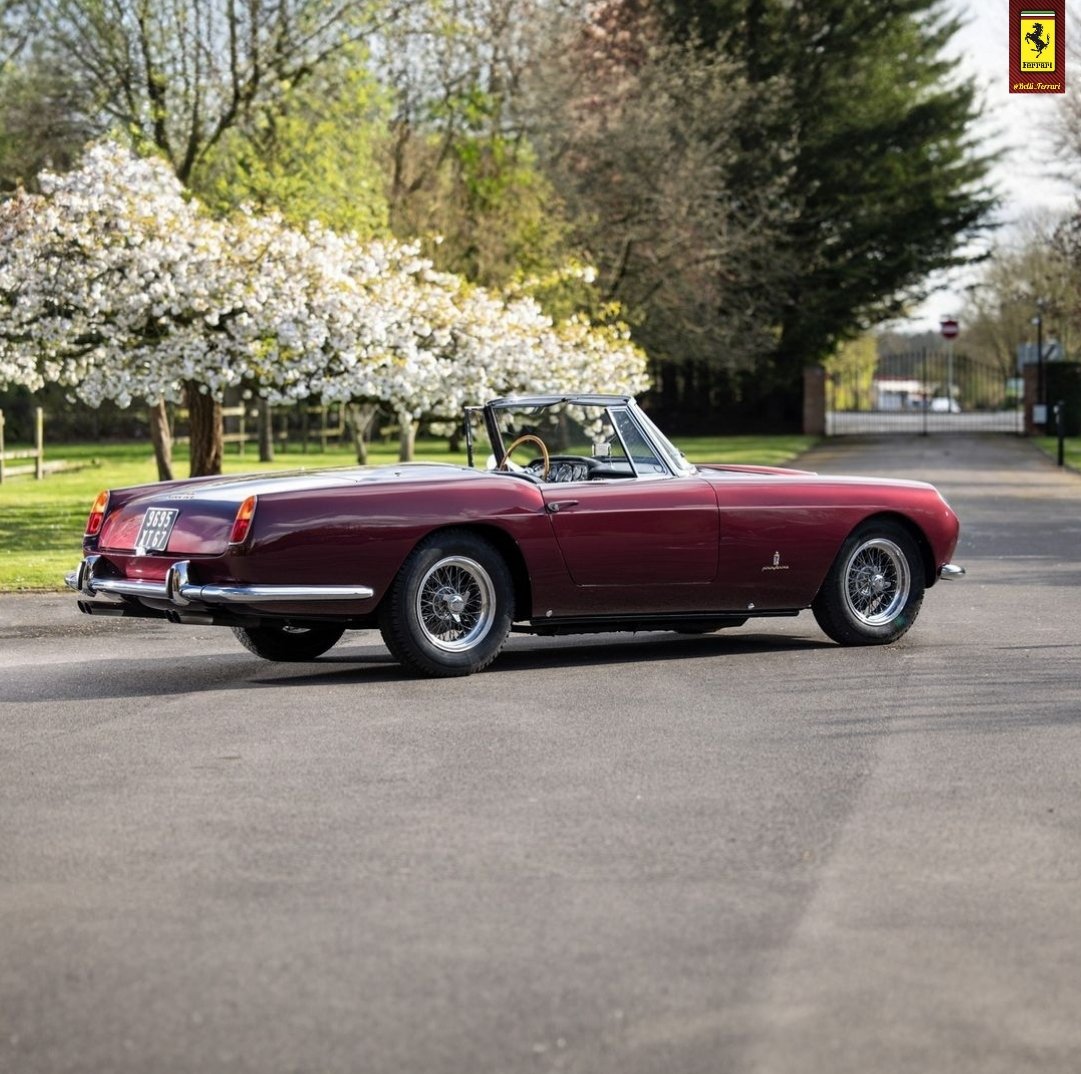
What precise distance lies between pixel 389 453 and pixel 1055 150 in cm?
1572

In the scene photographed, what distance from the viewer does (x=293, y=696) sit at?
9.62m

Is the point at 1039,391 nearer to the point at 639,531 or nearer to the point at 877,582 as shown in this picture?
the point at 877,582

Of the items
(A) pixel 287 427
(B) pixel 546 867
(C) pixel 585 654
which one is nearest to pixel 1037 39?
(C) pixel 585 654

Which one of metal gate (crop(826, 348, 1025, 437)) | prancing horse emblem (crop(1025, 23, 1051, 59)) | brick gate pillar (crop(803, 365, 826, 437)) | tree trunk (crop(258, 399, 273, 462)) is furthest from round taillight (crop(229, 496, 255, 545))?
brick gate pillar (crop(803, 365, 826, 437))

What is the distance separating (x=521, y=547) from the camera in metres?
10.2

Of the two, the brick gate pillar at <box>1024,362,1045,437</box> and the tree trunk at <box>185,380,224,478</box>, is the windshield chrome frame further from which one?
the brick gate pillar at <box>1024,362,1045,437</box>

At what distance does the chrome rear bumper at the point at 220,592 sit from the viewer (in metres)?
9.44

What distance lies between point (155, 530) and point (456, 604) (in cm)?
149

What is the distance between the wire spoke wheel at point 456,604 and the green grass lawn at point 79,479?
645 centimetres

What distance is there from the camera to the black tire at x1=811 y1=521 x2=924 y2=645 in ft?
37.2

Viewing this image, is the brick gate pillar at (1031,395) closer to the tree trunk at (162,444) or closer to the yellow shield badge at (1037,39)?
the yellow shield badge at (1037,39)

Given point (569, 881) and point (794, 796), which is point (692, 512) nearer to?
point (794, 796)

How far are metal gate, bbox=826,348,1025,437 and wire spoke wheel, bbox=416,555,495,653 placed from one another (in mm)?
42312

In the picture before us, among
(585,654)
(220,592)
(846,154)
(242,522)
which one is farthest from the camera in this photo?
(846,154)
